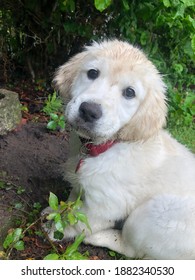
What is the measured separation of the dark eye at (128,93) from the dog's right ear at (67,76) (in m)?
0.39

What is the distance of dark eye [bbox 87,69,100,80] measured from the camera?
9.89 feet

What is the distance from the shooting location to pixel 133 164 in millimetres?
3229

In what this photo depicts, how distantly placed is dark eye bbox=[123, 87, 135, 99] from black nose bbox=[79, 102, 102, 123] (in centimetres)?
27

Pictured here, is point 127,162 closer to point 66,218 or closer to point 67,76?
point 66,218

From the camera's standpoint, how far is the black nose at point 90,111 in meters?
2.78

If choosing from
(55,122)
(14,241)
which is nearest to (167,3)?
(55,122)

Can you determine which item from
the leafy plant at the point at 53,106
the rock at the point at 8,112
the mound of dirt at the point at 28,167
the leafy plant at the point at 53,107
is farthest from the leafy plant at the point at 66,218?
the leafy plant at the point at 53,106

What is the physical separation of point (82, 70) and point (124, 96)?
1.19 ft

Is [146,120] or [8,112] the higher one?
[146,120]

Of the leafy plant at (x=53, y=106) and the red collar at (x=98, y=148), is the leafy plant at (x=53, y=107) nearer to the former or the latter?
the leafy plant at (x=53, y=106)

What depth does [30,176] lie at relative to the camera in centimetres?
397

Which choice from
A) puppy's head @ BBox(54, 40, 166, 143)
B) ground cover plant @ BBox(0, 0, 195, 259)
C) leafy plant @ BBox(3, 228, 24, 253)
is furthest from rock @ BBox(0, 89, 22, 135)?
leafy plant @ BBox(3, 228, 24, 253)

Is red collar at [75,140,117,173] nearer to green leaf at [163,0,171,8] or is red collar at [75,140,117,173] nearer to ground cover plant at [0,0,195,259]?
ground cover plant at [0,0,195,259]

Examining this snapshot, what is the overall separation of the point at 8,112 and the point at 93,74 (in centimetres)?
162
